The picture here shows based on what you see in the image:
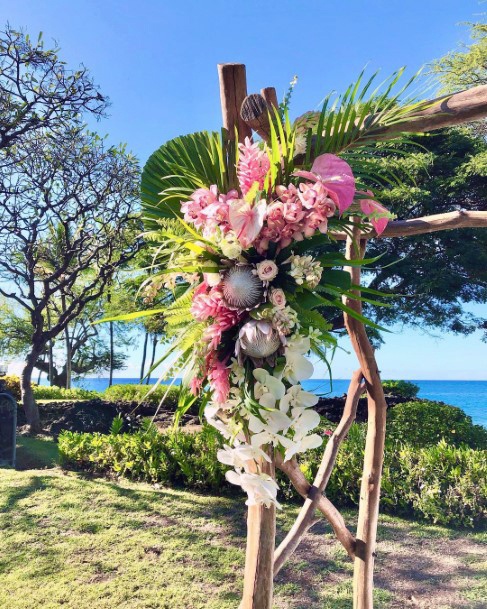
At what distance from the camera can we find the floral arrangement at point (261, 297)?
1.15 m

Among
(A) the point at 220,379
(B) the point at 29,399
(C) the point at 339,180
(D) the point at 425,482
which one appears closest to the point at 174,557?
(D) the point at 425,482

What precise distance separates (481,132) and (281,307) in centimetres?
1266

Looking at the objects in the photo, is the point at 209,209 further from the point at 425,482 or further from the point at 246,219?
the point at 425,482

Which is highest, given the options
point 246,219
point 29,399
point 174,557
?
point 246,219

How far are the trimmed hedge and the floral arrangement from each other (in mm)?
3196

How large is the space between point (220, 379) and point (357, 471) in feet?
12.6

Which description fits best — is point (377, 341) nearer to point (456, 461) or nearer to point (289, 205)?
point (456, 461)

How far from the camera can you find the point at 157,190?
1.55m

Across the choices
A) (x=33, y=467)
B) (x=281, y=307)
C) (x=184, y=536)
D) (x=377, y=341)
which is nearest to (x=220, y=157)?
(x=281, y=307)

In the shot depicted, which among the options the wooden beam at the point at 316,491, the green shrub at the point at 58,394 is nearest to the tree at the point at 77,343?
the green shrub at the point at 58,394

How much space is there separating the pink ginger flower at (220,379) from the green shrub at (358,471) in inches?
121

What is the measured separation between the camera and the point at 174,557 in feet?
12.0

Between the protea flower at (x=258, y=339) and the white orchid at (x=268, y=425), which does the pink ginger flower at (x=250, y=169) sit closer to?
the protea flower at (x=258, y=339)

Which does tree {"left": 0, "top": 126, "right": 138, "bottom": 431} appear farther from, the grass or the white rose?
the white rose
